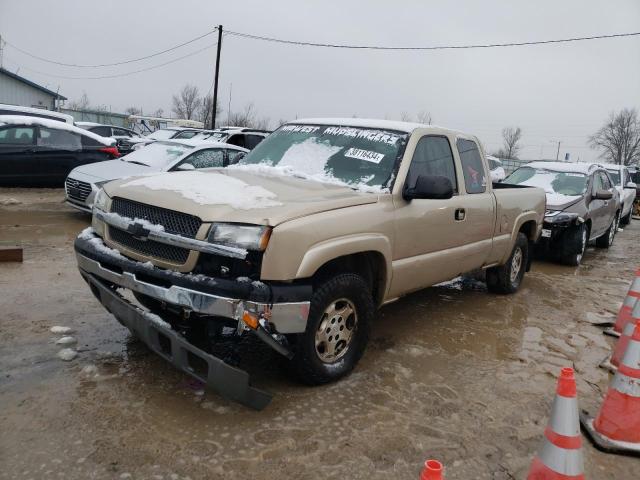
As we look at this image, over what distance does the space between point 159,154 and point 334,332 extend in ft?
23.5

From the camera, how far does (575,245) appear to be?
877 centimetres

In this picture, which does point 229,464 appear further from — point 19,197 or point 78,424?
point 19,197

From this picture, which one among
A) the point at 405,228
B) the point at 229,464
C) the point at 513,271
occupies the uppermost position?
the point at 405,228

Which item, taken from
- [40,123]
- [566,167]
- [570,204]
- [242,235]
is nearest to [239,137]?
[40,123]

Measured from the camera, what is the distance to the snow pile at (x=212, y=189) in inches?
127

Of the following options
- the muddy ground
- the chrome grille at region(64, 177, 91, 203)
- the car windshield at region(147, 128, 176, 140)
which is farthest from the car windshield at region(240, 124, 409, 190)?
the car windshield at region(147, 128, 176, 140)

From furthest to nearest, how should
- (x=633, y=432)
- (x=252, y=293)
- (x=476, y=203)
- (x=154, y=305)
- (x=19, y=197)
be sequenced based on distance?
(x=19, y=197)
(x=476, y=203)
(x=154, y=305)
(x=633, y=432)
(x=252, y=293)

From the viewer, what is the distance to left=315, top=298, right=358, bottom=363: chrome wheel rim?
11.3 ft

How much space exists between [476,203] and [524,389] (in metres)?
1.82

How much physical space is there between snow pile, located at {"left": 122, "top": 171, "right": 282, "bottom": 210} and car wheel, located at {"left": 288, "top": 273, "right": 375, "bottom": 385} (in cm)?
68

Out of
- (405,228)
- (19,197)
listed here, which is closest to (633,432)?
(405,228)

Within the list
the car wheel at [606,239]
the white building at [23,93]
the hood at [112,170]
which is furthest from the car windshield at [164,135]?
the white building at [23,93]

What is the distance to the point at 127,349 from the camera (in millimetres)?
3996

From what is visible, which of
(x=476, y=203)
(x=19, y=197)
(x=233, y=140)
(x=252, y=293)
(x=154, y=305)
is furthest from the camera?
(x=233, y=140)
